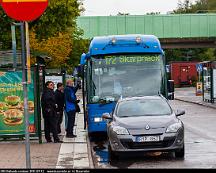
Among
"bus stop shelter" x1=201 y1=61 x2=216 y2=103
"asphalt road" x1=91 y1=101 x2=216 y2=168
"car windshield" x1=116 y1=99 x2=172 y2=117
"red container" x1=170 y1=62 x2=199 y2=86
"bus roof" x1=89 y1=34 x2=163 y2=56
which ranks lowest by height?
"red container" x1=170 y1=62 x2=199 y2=86

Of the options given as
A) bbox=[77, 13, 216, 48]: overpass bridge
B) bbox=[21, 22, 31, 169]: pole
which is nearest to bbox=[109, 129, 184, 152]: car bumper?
bbox=[21, 22, 31, 169]: pole

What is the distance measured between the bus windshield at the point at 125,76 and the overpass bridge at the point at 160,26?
59539 millimetres

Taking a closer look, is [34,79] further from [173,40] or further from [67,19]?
[173,40]

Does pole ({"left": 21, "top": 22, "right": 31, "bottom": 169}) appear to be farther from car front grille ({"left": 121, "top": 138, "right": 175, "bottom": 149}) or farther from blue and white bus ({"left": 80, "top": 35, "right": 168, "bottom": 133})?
blue and white bus ({"left": 80, "top": 35, "right": 168, "bottom": 133})

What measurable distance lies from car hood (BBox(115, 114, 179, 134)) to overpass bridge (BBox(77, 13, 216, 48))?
212ft

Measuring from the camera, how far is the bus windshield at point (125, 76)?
62.8 feet

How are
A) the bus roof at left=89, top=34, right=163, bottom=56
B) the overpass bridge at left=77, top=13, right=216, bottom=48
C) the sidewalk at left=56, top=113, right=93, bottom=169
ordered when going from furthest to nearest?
the overpass bridge at left=77, top=13, right=216, bottom=48 → the bus roof at left=89, top=34, right=163, bottom=56 → the sidewalk at left=56, top=113, right=93, bottom=169

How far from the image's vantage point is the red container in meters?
86.4

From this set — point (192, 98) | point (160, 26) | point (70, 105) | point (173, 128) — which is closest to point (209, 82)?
point (192, 98)

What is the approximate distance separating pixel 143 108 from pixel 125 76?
157 inches

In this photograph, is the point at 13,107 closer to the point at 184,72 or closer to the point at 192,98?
the point at 192,98

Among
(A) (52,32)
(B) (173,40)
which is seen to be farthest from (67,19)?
(B) (173,40)

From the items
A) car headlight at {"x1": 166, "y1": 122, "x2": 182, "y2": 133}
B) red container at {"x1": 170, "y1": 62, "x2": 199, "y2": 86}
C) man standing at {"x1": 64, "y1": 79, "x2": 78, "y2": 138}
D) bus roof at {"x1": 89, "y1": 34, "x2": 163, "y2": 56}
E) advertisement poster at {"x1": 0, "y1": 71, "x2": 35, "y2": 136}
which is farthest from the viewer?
red container at {"x1": 170, "y1": 62, "x2": 199, "y2": 86}

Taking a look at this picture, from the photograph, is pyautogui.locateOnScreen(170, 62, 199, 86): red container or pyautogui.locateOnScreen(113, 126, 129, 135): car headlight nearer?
pyautogui.locateOnScreen(113, 126, 129, 135): car headlight
